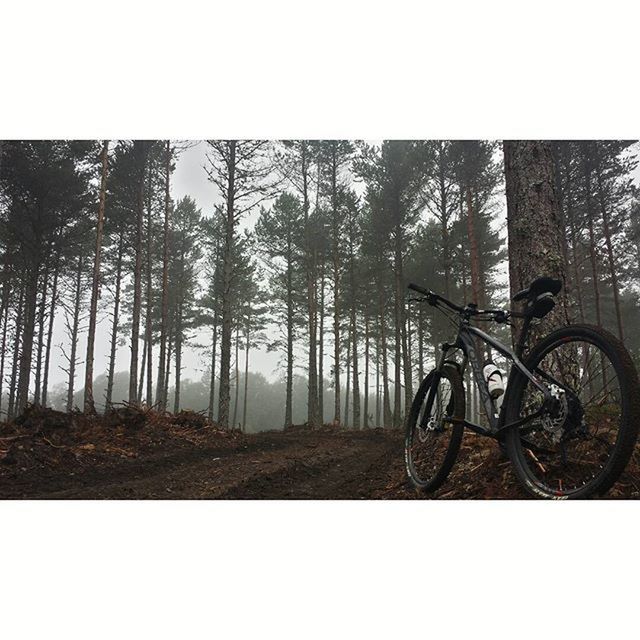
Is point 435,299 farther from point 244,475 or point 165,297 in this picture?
point 165,297

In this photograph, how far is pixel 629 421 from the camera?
1604mm

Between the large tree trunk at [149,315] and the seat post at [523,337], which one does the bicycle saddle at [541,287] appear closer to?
the seat post at [523,337]

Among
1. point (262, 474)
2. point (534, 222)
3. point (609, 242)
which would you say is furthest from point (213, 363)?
point (609, 242)

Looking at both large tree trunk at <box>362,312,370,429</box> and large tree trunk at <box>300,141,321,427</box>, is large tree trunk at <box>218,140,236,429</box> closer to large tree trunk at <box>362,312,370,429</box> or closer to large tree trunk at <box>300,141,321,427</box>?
large tree trunk at <box>300,141,321,427</box>

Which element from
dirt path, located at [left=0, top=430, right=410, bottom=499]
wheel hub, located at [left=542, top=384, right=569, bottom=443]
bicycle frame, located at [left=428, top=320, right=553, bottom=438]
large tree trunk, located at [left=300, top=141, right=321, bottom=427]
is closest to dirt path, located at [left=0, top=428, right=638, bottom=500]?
dirt path, located at [left=0, top=430, right=410, bottom=499]

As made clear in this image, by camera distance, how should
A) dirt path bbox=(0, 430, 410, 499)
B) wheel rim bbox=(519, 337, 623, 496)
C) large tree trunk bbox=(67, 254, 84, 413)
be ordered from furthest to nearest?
1. large tree trunk bbox=(67, 254, 84, 413)
2. dirt path bbox=(0, 430, 410, 499)
3. wheel rim bbox=(519, 337, 623, 496)

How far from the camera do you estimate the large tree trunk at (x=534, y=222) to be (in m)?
2.71

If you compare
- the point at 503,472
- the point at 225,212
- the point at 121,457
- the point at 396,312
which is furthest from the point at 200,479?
the point at 225,212

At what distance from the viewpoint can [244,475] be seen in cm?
332

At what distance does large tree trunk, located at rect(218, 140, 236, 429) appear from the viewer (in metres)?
4.98

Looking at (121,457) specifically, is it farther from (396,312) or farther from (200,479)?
(396,312)

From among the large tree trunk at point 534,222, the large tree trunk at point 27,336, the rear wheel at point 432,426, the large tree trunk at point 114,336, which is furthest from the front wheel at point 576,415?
the large tree trunk at point 27,336

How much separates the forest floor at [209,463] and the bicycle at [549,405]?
0.25m

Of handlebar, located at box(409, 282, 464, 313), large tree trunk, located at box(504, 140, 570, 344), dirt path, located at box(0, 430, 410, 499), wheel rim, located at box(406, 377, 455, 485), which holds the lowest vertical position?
dirt path, located at box(0, 430, 410, 499)
